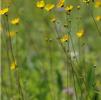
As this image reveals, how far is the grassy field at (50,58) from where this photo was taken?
247 centimetres

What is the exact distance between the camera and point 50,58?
386 cm

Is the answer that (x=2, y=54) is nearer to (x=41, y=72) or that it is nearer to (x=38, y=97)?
(x=41, y=72)

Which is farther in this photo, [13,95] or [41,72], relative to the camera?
[41,72]

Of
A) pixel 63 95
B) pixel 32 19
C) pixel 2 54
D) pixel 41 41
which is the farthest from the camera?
pixel 32 19

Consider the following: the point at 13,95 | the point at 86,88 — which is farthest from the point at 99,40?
the point at 86,88

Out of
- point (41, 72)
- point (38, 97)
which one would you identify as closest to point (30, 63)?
point (41, 72)

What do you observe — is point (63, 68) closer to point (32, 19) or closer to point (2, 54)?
point (2, 54)

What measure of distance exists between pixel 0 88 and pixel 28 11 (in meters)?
2.41

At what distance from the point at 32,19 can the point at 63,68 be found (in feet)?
5.21

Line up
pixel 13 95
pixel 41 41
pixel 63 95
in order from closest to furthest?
1. pixel 13 95
2. pixel 63 95
3. pixel 41 41

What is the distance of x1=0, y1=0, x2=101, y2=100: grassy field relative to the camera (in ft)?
8.11

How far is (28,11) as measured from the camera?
5809 millimetres

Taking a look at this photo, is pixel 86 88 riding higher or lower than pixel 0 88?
higher

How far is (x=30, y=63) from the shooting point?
13.0 ft
